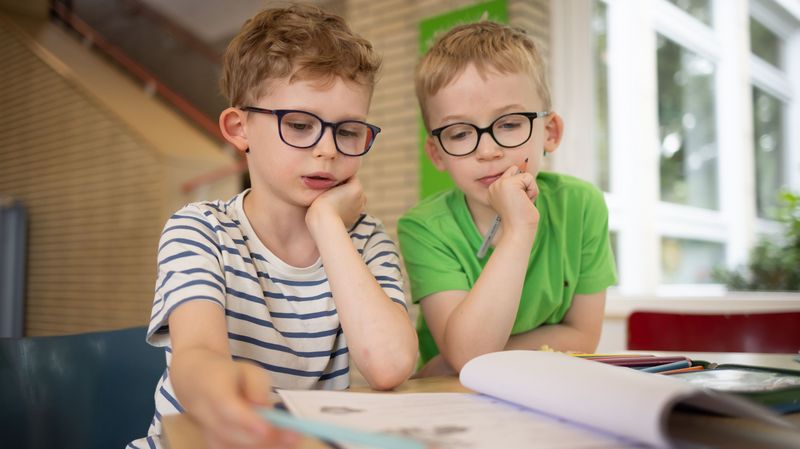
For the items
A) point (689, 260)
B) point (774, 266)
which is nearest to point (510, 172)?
point (774, 266)

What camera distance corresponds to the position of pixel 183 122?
656 cm

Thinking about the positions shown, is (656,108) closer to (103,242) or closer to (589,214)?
(589,214)

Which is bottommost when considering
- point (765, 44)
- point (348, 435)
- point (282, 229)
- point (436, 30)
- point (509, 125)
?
point (348, 435)

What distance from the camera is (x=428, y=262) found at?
1448 millimetres

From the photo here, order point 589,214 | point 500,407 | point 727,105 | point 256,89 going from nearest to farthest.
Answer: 1. point 500,407
2. point 256,89
3. point 589,214
4. point 727,105

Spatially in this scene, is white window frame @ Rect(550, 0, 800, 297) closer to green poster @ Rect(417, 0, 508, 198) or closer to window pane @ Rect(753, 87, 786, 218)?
window pane @ Rect(753, 87, 786, 218)

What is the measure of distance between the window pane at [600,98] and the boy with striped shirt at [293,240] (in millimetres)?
3059

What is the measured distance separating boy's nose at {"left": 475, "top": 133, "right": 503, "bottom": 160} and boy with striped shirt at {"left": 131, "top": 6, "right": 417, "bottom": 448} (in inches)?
10.5

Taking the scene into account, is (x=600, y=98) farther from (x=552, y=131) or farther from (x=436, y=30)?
(x=552, y=131)

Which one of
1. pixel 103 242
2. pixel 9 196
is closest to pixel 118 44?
pixel 9 196

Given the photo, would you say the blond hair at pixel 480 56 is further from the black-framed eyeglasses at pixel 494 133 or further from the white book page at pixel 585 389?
the white book page at pixel 585 389

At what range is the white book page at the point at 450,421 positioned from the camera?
0.59 metres

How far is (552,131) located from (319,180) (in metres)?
0.69

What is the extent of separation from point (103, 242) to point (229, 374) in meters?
5.97
